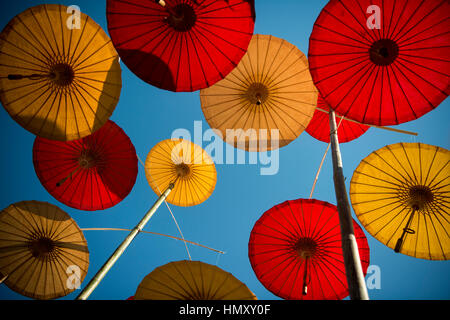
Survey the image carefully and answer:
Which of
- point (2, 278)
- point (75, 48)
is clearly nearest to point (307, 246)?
point (75, 48)

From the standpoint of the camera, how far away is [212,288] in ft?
13.3

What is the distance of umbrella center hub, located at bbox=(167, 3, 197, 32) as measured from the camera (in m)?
4.19

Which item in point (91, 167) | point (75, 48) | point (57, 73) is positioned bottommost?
point (91, 167)

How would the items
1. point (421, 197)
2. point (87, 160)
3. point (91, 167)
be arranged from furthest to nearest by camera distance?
point (91, 167) < point (87, 160) < point (421, 197)

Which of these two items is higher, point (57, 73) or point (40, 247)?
point (57, 73)

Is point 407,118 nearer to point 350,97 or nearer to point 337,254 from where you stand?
point 350,97

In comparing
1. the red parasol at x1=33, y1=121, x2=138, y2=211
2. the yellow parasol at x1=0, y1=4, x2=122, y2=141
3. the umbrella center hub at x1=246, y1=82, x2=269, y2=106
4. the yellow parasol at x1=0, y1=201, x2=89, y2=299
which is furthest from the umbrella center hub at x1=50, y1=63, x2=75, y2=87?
the umbrella center hub at x1=246, y1=82, x2=269, y2=106

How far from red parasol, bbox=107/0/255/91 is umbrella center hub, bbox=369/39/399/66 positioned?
232 cm

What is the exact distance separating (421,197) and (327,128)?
292cm

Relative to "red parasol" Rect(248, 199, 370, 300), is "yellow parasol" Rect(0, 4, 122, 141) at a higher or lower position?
higher

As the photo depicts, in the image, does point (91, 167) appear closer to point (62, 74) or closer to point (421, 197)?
point (62, 74)

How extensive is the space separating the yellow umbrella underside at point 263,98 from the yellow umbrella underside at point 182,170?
1789 mm

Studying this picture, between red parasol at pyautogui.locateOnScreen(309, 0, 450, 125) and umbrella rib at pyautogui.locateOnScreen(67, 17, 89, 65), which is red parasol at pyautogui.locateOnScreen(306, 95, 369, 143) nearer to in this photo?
red parasol at pyautogui.locateOnScreen(309, 0, 450, 125)

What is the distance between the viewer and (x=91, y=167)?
6312mm
